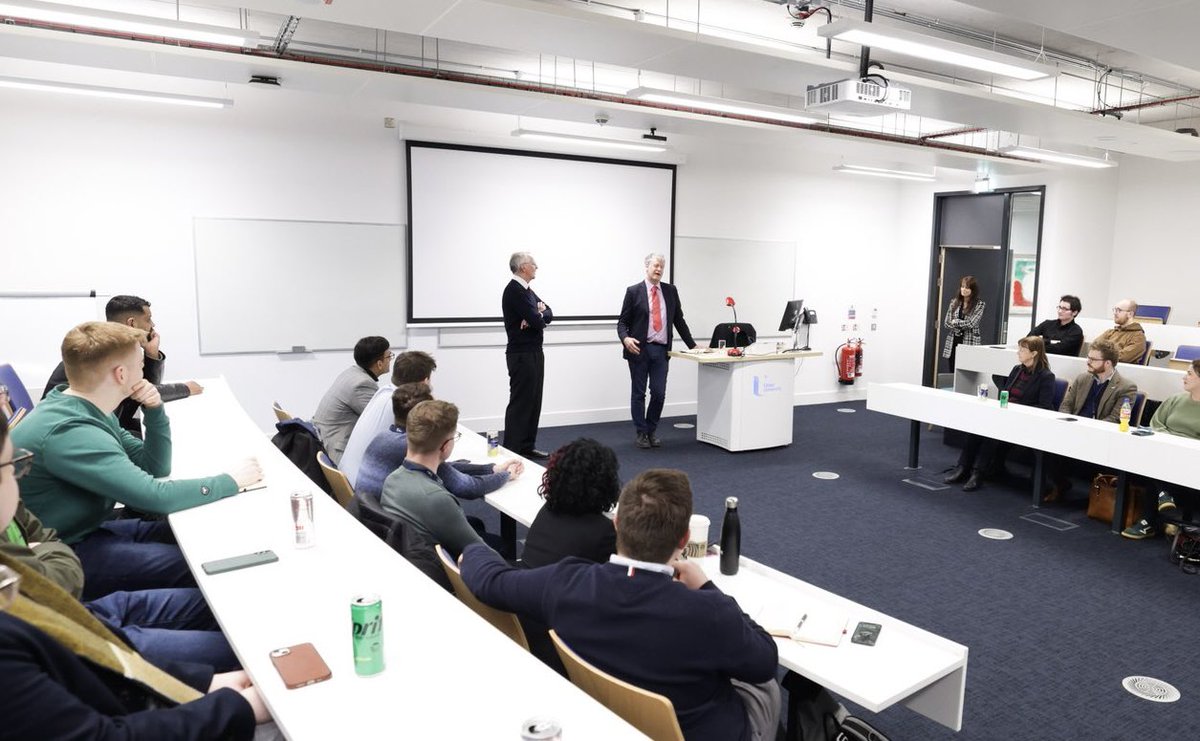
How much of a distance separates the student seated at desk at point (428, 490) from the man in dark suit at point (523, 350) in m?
3.43

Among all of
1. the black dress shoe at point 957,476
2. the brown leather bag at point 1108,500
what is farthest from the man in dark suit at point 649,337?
the brown leather bag at point 1108,500

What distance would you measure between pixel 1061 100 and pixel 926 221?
195 cm

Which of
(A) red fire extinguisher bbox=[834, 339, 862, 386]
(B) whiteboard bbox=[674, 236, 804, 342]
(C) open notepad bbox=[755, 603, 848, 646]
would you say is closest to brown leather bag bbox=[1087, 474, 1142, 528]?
(C) open notepad bbox=[755, 603, 848, 646]

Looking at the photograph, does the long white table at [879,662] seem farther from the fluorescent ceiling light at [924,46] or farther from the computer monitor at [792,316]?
the computer monitor at [792,316]

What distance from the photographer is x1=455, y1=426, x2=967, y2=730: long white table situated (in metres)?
1.95

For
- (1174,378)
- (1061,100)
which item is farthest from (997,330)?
(1174,378)

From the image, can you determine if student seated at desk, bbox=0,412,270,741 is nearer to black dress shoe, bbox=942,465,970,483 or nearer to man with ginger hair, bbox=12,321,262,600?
man with ginger hair, bbox=12,321,262,600

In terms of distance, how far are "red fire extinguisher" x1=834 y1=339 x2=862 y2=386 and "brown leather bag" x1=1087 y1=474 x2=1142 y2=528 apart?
13.9 feet

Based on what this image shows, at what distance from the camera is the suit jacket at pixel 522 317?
610 cm

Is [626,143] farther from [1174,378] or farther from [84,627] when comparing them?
[84,627]

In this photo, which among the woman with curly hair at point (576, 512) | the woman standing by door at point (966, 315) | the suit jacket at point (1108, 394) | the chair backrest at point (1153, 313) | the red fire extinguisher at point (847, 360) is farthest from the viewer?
the red fire extinguisher at point (847, 360)

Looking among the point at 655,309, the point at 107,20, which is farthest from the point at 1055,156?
the point at 107,20

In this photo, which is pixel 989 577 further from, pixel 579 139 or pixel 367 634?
pixel 579 139

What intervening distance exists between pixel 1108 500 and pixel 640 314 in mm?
3749
